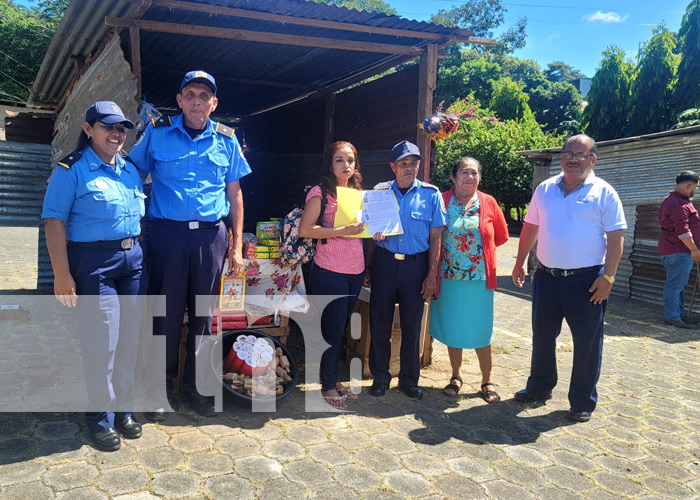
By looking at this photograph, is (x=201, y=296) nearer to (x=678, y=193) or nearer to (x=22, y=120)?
(x=678, y=193)

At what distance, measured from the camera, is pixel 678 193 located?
7.36 meters

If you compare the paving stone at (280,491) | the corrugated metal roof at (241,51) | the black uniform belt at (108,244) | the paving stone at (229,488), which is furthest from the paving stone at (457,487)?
the corrugated metal roof at (241,51)

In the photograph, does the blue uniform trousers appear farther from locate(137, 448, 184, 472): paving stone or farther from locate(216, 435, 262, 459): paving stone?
locate(216, 435, 262, 459): paving stone

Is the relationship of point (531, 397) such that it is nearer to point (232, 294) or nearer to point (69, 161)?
point (232, 294)

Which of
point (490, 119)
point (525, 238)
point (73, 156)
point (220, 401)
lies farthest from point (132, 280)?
point (490, 119)

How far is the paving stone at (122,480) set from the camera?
282 cm

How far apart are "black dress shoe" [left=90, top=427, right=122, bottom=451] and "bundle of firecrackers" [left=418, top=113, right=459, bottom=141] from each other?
353 cm

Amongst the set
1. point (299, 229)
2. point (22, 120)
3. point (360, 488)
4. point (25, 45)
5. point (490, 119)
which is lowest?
point (360, 488)

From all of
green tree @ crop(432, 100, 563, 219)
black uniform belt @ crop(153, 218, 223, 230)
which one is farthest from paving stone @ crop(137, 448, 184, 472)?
green tree @ crop(432, 100, 563, 219)

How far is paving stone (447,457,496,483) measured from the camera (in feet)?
10.4

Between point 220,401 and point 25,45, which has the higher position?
point 25,45

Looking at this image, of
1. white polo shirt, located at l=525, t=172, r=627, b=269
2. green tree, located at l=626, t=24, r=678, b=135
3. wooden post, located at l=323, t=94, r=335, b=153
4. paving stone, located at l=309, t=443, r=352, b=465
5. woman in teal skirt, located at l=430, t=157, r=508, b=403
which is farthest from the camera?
green tree, located at l=626, t=24, r=678, b=135

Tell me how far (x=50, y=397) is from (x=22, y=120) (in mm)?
6809

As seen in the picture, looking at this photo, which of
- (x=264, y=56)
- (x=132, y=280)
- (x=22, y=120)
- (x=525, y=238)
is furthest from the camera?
(x=22, y=120)
